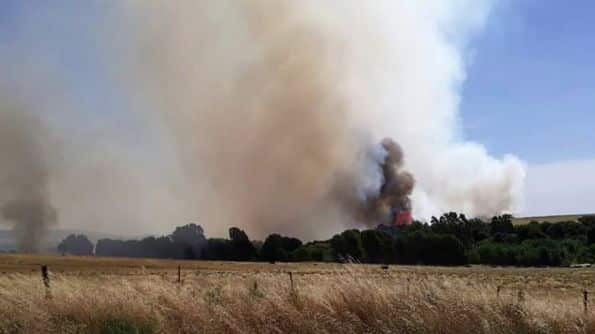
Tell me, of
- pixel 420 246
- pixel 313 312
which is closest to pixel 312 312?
pixel 313 312

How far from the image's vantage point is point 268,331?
7.86 meters

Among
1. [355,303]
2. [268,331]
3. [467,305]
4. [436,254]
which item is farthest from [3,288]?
[436,254]

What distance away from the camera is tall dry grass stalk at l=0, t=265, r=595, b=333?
7797 mm

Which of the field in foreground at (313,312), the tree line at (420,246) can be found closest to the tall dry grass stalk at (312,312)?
the field in foreground at (313,312)

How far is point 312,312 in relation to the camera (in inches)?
328

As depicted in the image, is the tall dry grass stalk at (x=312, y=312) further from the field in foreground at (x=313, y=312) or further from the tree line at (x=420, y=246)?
the tree line at (x=420, y=246)

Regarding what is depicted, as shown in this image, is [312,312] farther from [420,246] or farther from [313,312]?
[420,246]

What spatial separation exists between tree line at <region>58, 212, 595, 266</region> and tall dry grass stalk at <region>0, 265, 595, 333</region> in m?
70.3

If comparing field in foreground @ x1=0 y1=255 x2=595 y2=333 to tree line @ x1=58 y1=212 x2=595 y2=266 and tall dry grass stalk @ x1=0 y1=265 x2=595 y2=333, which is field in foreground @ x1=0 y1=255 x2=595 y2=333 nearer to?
tall dry grass stalk @ x1=0 y1=265 x2=595 y2=333

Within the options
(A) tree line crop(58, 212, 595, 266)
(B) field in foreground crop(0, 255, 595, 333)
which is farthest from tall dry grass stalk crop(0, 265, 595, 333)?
(A) tree line crop(58, 212, 595, 266)

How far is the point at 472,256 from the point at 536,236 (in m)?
23.2

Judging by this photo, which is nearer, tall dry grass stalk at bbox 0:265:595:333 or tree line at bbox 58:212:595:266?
tall dry grass stalk at bbox 0:265:595:333

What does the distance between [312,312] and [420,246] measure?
8821 cm

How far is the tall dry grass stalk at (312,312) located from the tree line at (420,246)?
70297mm
